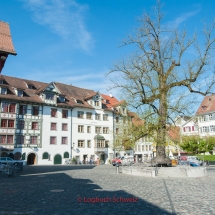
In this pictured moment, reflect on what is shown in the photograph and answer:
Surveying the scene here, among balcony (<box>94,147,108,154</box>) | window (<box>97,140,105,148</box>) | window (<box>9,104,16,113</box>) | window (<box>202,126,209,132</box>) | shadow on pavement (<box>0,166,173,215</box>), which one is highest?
window (<box>9,104,16,113</box>)

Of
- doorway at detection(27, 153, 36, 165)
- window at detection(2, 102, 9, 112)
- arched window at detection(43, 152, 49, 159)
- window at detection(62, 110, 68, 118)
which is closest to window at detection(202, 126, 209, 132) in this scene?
window at detection(62, 110, 68, 118)

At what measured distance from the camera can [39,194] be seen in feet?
34.9

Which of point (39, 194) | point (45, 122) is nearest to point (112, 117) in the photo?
point (45, 122)

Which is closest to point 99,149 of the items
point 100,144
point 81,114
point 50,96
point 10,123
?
point 100,144

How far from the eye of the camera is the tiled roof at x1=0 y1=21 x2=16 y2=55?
14.5 m

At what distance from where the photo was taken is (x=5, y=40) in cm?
1553

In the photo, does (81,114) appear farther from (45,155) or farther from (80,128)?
(45,155)

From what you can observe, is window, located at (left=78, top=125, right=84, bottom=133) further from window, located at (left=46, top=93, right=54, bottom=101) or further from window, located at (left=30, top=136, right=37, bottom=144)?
window, located at (left=30, top=136, right=37, bottom=144)

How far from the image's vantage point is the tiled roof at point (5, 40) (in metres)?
14.5

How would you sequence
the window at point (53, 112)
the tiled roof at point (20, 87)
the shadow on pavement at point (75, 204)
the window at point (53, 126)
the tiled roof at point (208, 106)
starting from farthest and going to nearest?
the tiled roof at point (208, 106) → the window at point (53, 112) → the window at point (53, 126) → the tiled roof at point (20, 87) → the shadow on pavement at point (75, 204)

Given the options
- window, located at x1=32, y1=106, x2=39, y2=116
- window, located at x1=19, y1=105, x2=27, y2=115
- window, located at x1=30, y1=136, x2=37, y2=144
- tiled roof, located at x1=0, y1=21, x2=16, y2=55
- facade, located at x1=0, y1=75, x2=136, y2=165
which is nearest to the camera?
tiled roof, located at x1=0, y1=21, x2=16, y2=55

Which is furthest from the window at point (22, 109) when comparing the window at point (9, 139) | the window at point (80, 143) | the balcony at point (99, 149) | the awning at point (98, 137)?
the balcony at point (99, 149)

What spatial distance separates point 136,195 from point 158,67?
1399 cm

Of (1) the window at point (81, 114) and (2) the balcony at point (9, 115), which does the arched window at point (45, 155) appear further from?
(1) the window at point (81, 114)
